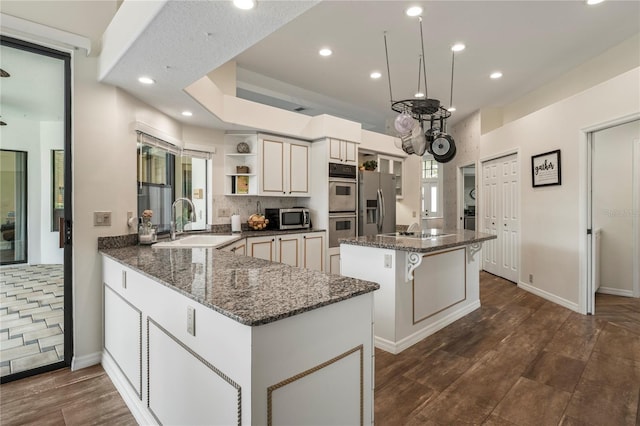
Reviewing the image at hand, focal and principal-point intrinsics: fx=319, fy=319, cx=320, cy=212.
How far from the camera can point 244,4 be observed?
1.52m

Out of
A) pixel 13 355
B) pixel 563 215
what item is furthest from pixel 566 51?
pixel 13 355

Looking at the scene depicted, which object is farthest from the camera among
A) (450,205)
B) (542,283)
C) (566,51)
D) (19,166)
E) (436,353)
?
(450,205)

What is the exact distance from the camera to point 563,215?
13.0 feet

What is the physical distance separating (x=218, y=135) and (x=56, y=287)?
2.42 metres

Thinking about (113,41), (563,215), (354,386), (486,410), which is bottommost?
(486,410)

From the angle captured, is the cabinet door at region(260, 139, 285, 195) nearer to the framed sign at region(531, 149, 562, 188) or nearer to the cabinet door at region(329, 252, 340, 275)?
the cabinet door at region(329, 252, 340, 275)

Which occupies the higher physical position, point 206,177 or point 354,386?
point 206,177

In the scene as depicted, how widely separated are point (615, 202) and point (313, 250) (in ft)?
13.2

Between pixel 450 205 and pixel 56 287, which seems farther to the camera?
pixel 450 205

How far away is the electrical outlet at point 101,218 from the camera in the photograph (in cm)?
246

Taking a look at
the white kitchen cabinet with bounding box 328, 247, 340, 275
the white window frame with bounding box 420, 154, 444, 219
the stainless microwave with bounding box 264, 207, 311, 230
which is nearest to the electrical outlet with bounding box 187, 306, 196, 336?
the stainless microwave with bounding box 264, 207, 311, 230

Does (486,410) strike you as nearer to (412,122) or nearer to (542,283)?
(412,122)

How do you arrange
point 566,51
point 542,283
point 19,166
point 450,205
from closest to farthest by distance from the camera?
point 19,166 < point 566,51 < point 542,283 < point 450,205

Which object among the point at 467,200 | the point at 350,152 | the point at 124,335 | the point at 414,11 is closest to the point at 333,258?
the point at 350,152
